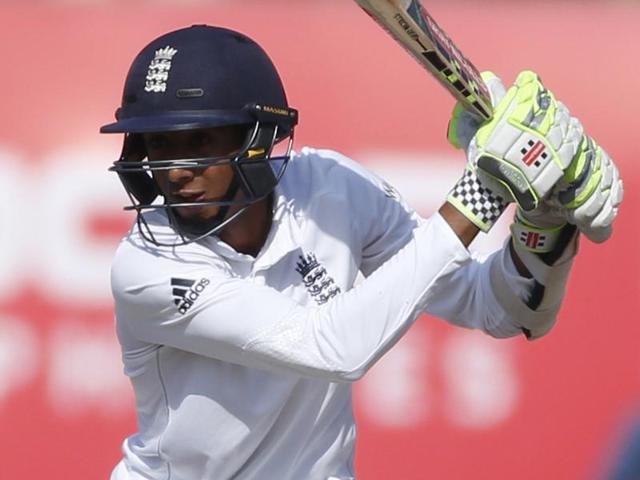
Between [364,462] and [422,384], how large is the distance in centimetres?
25

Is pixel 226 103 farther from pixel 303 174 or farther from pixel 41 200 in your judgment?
pixel 41 200

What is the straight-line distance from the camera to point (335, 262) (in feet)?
8.00

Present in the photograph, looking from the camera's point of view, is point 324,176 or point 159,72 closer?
point 159,72

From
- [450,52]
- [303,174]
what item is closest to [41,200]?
[303,174]

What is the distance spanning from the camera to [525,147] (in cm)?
209

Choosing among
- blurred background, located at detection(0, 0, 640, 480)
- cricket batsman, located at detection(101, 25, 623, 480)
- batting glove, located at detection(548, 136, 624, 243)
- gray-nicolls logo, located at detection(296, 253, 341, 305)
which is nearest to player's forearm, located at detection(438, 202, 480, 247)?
cricket batsman, located at detection(101, 25, 623, 480)

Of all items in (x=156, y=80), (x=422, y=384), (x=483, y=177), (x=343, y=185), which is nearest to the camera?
(x=483, y=177)

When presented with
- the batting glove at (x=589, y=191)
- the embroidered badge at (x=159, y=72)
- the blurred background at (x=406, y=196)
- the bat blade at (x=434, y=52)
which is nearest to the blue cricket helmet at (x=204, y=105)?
the embroidered badge at (x=159, y=72)

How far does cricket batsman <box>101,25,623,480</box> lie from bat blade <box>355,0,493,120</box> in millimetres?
35

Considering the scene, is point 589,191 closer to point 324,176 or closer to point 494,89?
point 494,89

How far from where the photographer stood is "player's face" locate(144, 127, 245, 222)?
2291 millimetres

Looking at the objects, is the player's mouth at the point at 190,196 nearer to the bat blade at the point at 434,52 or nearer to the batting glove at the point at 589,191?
the bat blade at the point at 434,52

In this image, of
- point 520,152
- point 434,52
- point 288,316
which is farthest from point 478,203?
point 288,316

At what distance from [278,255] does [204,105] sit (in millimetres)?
278
